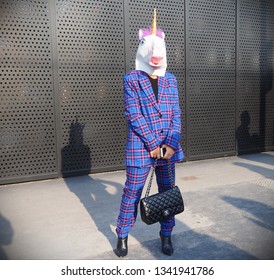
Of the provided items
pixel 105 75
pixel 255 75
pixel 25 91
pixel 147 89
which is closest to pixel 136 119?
pixel 147 89

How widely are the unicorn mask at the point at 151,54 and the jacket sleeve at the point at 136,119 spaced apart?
21cm

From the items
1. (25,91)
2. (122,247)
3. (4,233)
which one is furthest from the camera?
(25,91)

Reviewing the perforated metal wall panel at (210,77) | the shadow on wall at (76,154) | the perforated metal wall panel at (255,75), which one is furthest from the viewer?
the perforated metal wall panel at (255,75)

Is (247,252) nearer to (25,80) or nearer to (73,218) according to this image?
(73,218)

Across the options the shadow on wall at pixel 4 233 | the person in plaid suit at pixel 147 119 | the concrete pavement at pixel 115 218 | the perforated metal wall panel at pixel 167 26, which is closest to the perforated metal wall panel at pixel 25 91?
the concrete pavement at pixel 115 218

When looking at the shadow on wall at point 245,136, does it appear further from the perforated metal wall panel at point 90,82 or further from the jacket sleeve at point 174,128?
the jacket sleeve at point 174,128

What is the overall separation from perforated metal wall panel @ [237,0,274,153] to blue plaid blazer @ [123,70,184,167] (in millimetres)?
5101

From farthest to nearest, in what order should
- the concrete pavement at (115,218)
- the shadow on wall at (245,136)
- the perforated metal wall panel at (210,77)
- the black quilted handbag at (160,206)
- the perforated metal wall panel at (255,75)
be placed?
1. the shadow on wall at (245,136)
2. the perforated metal wall panel at (255,75)
3. the perforated metal wall panel at (210,77)
4. the concrete pavement at (115,218)
5. the black quilted handbag at (160,206)

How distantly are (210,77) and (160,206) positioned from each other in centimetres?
490

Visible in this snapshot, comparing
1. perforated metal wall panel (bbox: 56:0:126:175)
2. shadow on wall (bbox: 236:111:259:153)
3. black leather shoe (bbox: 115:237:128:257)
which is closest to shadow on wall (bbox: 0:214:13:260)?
black leather shoe (bbox: 115:237:128:257)

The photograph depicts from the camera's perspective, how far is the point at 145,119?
2.69m

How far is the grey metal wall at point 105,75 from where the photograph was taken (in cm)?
529

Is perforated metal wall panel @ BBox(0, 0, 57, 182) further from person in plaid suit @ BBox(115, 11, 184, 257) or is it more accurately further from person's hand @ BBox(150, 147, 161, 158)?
person's hand @ BBox(150, 147, 161, 158)

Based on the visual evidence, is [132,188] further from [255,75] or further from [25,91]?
[255,75]
